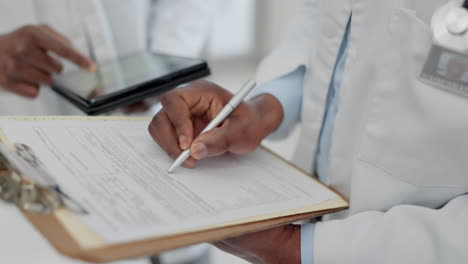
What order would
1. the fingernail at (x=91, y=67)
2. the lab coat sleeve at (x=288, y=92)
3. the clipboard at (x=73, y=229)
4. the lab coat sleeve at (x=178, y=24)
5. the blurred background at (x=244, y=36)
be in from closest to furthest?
the clipboard at (x=73, y=229), the lab coat sleeve at (x=288, y=92), the fingernail at (x=91, y=67), the lab coat sleeve at (x=178, y=24), the blurred background at (x=244, y=36)

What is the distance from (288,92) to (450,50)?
286 millimetres

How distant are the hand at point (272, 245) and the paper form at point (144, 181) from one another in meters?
0.04

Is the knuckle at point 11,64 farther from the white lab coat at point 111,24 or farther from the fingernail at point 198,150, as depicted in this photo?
the fingernail at point 198,150

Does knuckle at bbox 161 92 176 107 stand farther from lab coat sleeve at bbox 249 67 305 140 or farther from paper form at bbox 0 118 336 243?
lab coat sleeve at bbox 249 67 305 140

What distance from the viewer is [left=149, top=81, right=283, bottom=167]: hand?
1.58ft

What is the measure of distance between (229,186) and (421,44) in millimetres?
253

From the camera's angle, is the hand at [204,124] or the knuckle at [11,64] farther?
the knuckle at [11,64]

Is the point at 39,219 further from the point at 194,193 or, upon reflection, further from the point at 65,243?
the point at 194,193

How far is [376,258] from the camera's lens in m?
0.45

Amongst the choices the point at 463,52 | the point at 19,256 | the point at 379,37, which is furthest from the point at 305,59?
the point at 19,256

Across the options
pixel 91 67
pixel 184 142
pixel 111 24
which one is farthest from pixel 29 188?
pixel 111 24

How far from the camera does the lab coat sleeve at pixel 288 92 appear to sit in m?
0.65

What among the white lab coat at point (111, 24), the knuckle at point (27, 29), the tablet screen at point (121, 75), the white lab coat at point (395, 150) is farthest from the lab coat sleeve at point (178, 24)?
the white lab coat at point (395, 150)

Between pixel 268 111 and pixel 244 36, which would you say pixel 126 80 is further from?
pixel 244 36
